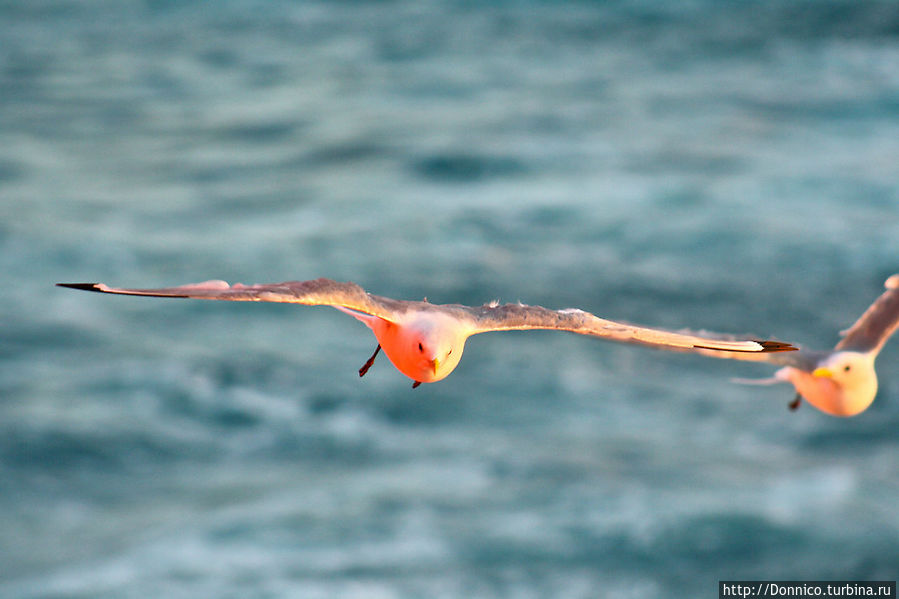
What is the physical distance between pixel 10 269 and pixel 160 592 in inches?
1446

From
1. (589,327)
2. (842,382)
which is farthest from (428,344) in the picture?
(842,382)

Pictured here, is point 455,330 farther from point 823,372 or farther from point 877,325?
point 877,325

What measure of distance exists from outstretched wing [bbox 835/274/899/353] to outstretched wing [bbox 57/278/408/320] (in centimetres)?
910

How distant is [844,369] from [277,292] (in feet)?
33.1

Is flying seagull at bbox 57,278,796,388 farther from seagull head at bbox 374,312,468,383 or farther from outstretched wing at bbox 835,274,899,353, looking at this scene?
outstretched wing at bbox 835,274,899,353

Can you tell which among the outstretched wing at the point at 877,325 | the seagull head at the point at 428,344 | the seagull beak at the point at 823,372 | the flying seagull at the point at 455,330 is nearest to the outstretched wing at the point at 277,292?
the flying seagull at the point at 455,330

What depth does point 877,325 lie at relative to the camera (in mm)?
19891

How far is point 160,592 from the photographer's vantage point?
222ft

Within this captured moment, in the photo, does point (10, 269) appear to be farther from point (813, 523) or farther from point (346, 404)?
point (813, 523)

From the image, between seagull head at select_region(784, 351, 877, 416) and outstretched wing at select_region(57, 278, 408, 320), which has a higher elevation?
seagull head at select_region(784, 351, 877, 416)

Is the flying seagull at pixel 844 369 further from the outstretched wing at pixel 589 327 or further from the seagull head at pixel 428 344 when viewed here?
the seagull head at pixel 428 344

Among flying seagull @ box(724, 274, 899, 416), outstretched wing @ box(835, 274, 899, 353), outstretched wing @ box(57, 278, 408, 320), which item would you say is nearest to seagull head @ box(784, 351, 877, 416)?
flying seagull @ box(724, 274, 899, 416)

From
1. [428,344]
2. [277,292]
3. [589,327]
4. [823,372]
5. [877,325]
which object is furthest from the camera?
[877,325]

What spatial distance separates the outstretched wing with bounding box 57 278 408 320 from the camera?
39.4 ft
